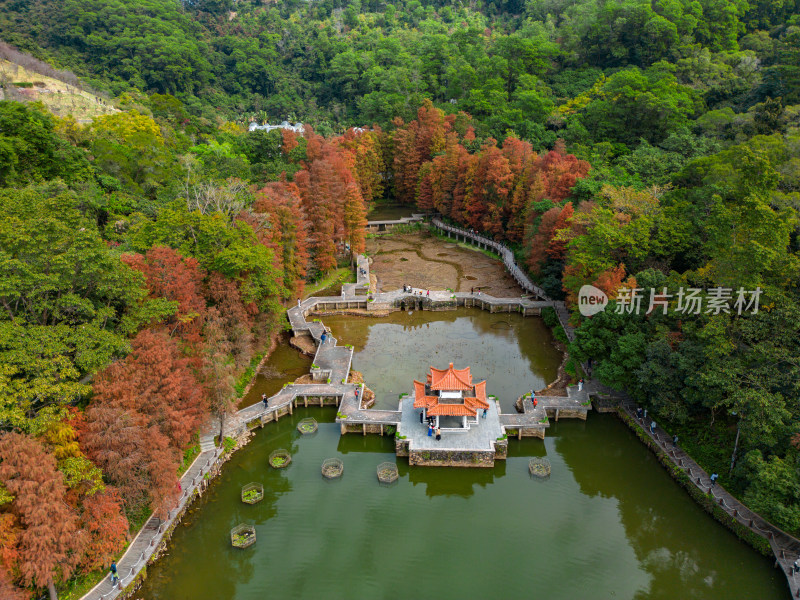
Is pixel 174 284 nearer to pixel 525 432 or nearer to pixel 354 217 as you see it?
pixel 525 432

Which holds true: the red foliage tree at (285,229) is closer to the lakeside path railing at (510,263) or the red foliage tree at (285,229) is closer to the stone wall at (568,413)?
the lakeside path railing at (510,263)

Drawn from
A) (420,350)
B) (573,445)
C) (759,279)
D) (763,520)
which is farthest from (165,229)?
(763,520)

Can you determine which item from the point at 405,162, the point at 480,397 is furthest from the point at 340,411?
the point at 405,162

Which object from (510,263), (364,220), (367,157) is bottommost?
(510,263)

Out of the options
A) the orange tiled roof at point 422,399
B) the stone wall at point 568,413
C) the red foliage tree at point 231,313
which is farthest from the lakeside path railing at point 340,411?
the red foliage tree at point 231,313

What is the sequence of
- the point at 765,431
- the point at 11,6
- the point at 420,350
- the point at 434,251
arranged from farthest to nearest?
the point at 11,6 → the point at 434,251 → the point at 420,350 → the point at 765,431

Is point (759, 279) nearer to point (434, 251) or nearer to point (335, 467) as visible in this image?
point (335, 467)
